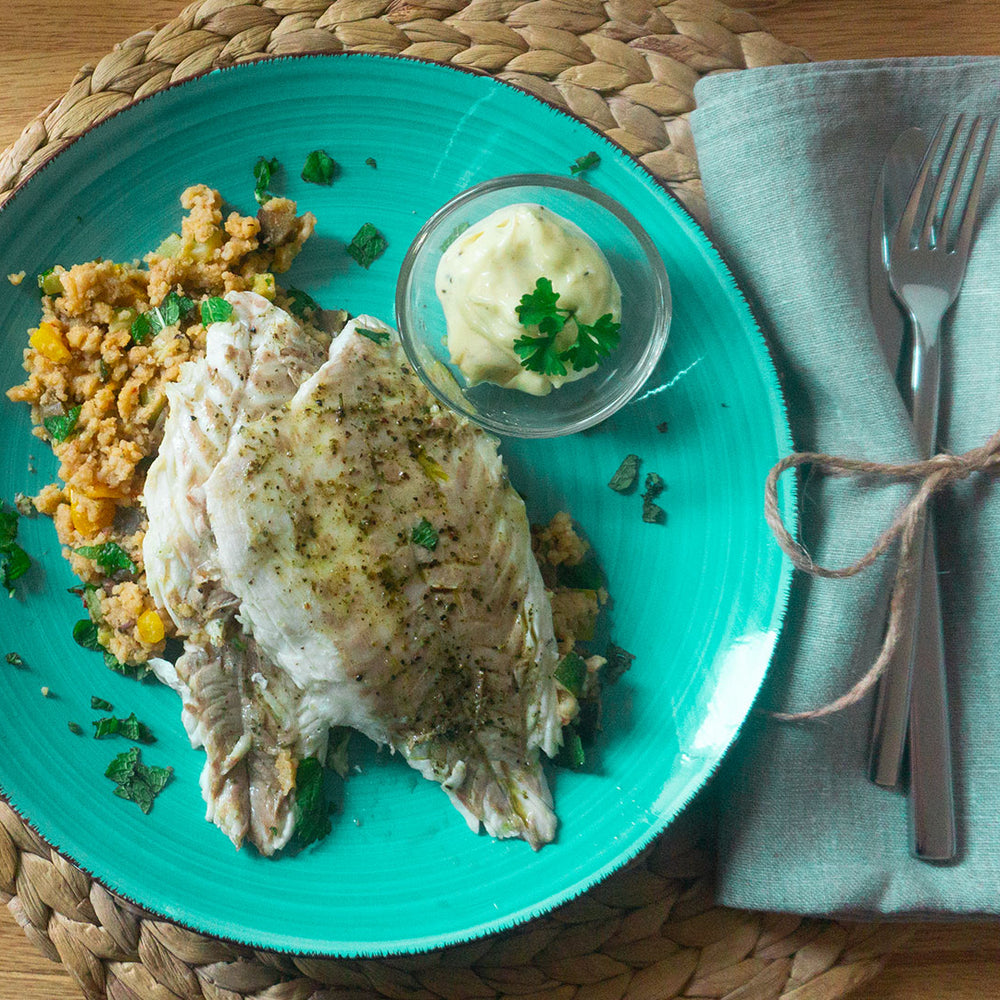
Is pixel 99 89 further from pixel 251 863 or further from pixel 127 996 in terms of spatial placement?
pixel 127 996

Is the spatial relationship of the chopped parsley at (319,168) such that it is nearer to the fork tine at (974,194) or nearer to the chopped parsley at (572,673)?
the chopped parsley at (572,673)

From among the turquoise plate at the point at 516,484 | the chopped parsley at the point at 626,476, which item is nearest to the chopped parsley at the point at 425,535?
the turquoise plate at the point at 516,484

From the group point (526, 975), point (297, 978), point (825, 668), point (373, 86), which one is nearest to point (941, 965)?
point (825, 668)

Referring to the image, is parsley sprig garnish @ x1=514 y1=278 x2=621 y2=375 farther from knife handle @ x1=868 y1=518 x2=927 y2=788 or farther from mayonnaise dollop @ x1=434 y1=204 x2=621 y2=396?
knife handle @ x1=868 y1=518 x2=927 y2=788

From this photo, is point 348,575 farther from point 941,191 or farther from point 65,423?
point 941,191

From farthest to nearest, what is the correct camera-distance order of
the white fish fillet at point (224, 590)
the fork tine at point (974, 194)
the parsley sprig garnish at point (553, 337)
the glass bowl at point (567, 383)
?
the fork tine at point (974, 194) < the glass bowl at point (567, 383) < the white fish fillet at point (224, 590) < the parsley sprig garnish at point (553, 337)
